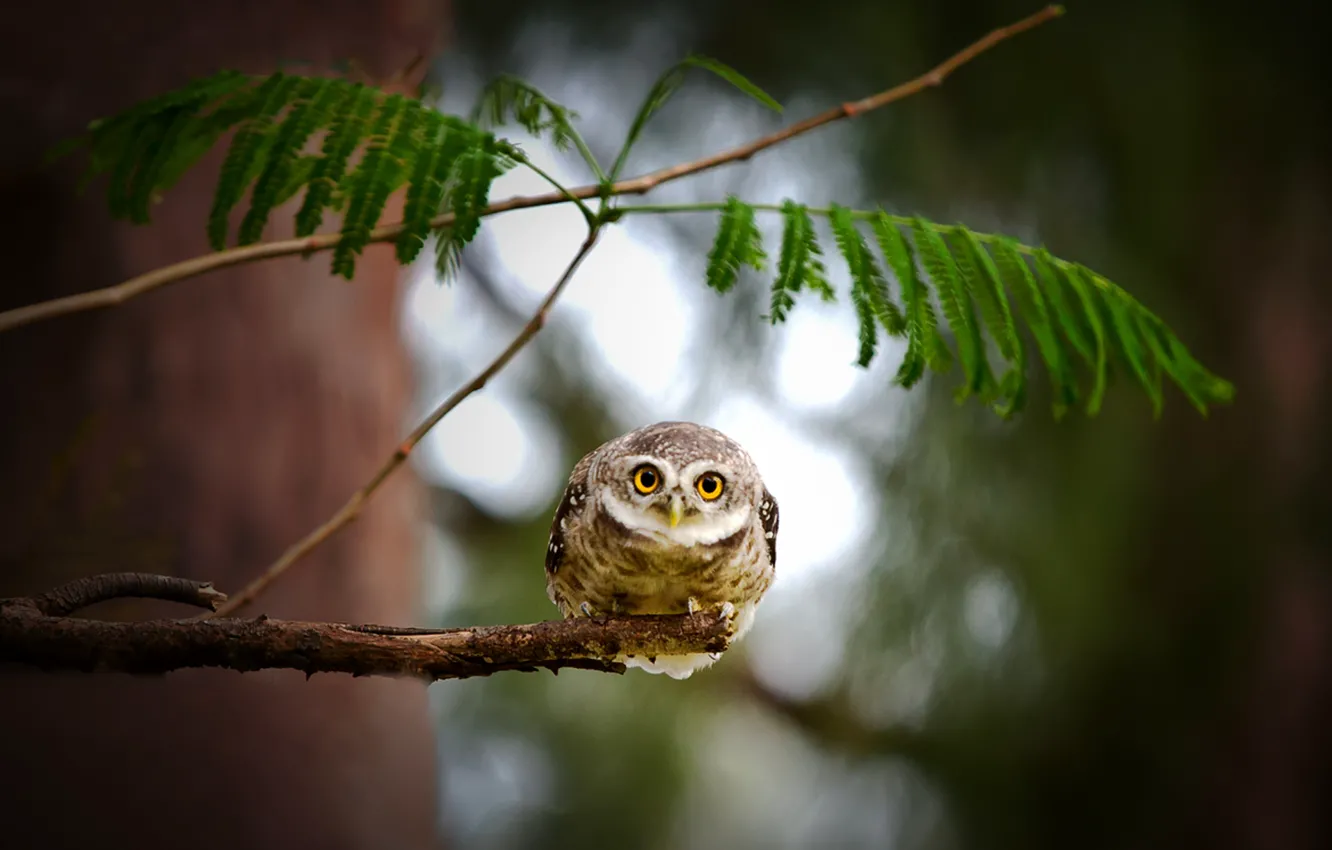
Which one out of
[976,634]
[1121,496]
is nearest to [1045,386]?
[1121,496]

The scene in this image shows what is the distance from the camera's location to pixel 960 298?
1293 millimetres

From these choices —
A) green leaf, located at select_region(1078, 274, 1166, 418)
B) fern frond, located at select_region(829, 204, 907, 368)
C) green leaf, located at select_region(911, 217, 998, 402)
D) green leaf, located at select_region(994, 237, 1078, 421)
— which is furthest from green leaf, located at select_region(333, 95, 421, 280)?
green leaf, located at select_region(1078, 274, 1166, 418)

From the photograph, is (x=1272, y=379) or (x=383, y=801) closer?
(x=383, y=801)

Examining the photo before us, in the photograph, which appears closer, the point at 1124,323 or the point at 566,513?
the point at 1124,323

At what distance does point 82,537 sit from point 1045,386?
131 inches

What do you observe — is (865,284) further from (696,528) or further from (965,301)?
(696,528)

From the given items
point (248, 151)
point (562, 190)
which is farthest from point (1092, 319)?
point (248, 151)

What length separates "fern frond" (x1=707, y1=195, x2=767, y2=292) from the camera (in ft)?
3.88

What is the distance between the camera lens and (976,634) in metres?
Result: 4.23

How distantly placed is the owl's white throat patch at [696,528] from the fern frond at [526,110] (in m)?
0.48

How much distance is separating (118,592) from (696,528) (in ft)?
2.11

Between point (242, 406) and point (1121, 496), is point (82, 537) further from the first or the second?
point (1121, 496)

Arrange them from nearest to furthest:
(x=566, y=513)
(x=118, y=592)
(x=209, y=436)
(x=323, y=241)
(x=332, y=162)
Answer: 1. (x=118, y=592)
2. (x=332, y=162)
3. (x=323, y=241)
4. (x=566, y=513)
5. (x=209, y=436)

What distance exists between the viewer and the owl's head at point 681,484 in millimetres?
1244
